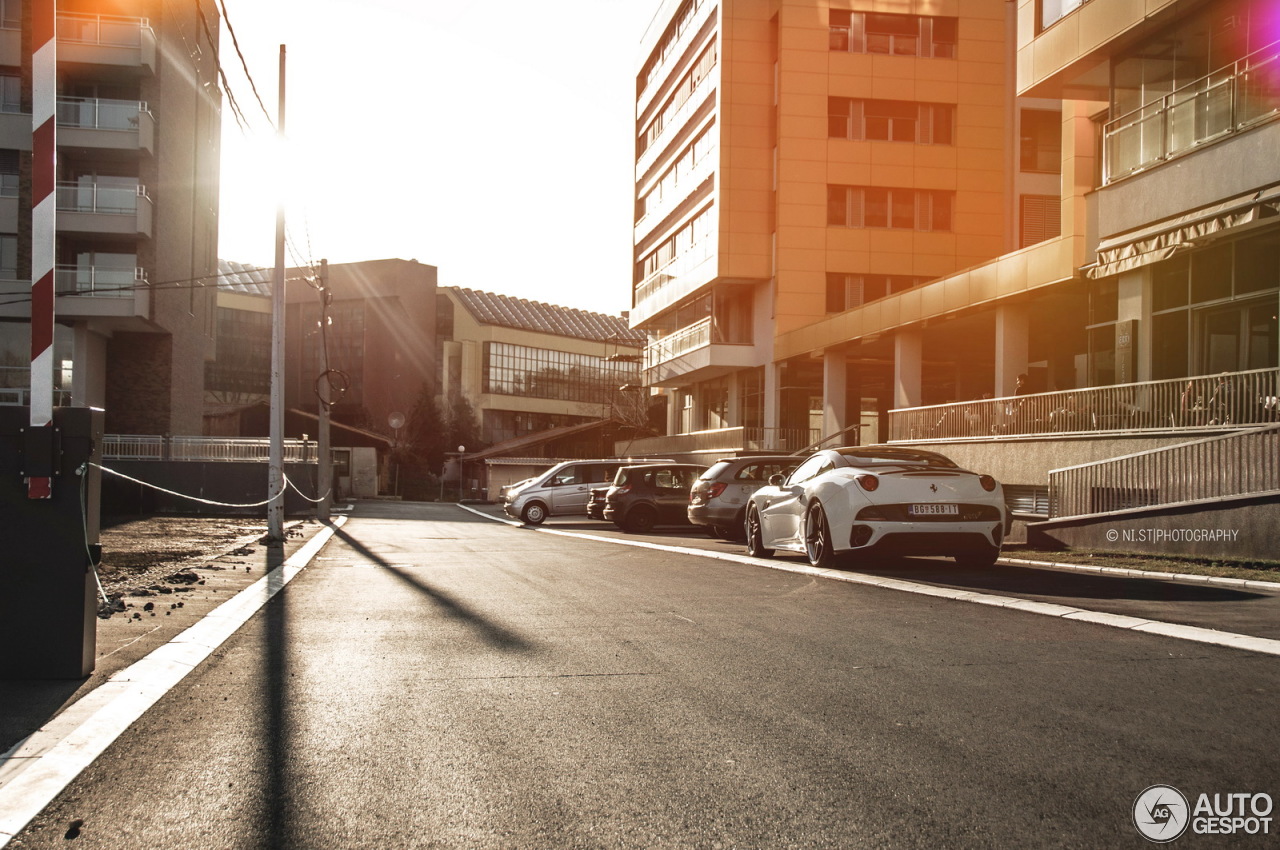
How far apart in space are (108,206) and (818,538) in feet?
112

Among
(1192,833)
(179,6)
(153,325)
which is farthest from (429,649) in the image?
(179,6)

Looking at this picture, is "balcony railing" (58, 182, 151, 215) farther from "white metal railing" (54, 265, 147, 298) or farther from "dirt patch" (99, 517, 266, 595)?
"dirt patch" (99, 517, 266, 595)

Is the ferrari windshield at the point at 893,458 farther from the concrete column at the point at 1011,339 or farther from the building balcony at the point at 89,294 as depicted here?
the building balcony at the point at 89,294

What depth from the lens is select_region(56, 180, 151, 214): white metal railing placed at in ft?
127

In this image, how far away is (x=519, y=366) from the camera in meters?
112

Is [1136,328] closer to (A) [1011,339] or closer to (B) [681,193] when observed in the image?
(A) [1011,339]

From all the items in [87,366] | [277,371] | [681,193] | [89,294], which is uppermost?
[681,193]

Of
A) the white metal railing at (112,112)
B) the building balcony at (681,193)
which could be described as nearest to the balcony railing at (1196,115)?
the building balcony at (681,193)

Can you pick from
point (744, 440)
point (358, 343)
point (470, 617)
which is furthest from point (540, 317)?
point (470, 617)

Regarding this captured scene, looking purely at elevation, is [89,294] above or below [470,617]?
above

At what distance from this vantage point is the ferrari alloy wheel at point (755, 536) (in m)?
14.9

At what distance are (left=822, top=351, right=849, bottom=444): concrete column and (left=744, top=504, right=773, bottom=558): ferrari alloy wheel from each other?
19.6 meters

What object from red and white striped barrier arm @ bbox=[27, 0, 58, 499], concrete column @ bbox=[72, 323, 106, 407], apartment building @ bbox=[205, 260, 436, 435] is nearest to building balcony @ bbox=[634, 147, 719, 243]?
concrete column @ bbox=[72, 323, 106, 407]

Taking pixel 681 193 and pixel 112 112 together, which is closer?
pixel 112 112
